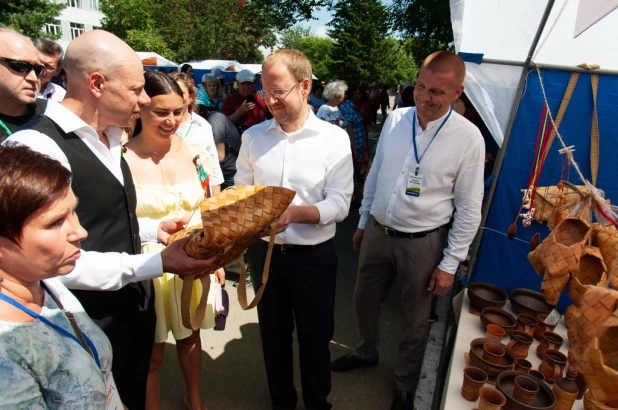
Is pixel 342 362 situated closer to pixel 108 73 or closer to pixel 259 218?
pixel 259 218

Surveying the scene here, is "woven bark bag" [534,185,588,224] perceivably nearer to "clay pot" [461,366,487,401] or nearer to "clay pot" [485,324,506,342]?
"clay pot" [485,324,506,342]

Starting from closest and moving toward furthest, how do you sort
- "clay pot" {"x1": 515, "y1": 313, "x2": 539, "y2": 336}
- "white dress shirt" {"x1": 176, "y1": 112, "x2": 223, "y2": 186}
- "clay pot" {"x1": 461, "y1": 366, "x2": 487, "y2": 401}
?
"clay pot" {"x1": 461, "y1": 366, "x2": 487, "y2": 401} → "clay pot" {"x1": 515, "y1": 313, "x2": 539, "y2": 336} → "white dress shirt" {"x1": 176, "y1": 112, "x2": 223, "y2": 186}

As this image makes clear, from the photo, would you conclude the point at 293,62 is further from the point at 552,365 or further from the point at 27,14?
the point at 27,14

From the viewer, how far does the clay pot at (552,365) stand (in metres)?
1.86

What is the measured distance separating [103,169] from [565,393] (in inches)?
84.6


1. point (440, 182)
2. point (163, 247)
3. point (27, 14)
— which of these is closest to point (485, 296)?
point (440, 182)

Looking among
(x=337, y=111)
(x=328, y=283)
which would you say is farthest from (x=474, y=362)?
(x=337, y=111)

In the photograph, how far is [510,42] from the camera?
299 centimetres

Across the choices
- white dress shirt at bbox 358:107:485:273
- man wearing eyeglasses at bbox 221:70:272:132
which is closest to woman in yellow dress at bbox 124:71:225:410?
white dress shirt at bbox 358:107:485:273

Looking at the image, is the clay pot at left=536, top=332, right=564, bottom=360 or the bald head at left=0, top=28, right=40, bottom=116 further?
the bald head at left=0, top=28, right=40, bottom=116

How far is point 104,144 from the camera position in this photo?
163 centimetres

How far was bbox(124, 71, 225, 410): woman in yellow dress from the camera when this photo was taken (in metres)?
2.11

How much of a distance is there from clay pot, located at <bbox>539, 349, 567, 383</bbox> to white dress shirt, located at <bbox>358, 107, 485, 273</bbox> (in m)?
0.63

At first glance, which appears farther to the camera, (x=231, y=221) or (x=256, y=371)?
(x=256, y=371)
